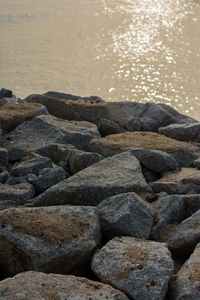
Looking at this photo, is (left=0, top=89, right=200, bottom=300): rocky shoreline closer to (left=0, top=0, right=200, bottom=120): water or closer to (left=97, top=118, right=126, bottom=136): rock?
(left=97, top=118, right=126, bottom=136): rock

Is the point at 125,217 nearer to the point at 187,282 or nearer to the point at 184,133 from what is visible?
the point at 187,282

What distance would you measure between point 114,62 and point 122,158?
19.0ft

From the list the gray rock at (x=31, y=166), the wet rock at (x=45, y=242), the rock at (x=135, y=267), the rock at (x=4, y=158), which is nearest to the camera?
the rock at (x=135, y=267)

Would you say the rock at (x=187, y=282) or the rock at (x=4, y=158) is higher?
the rock at (x=187, y=282)

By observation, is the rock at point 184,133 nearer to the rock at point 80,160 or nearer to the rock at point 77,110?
the rock at point 77,110

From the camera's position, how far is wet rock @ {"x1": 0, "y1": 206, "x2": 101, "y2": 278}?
2543 mm

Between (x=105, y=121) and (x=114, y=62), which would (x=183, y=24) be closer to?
(x=114, y=62)

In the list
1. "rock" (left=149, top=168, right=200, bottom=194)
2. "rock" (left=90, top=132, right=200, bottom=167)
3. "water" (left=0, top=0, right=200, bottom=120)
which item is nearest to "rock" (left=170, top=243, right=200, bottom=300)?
"rock" (left=149, top=168, right=200, bottom=194)

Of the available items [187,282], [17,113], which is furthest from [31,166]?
[187,282]

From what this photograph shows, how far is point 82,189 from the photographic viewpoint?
10.6 feet

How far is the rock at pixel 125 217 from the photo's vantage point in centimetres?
287

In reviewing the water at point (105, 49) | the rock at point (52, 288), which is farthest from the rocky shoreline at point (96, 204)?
the water at point (105, 49)

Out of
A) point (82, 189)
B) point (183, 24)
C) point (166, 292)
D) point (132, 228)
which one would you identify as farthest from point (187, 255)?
point (183, 24)

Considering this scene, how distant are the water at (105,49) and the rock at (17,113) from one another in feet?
9.50
